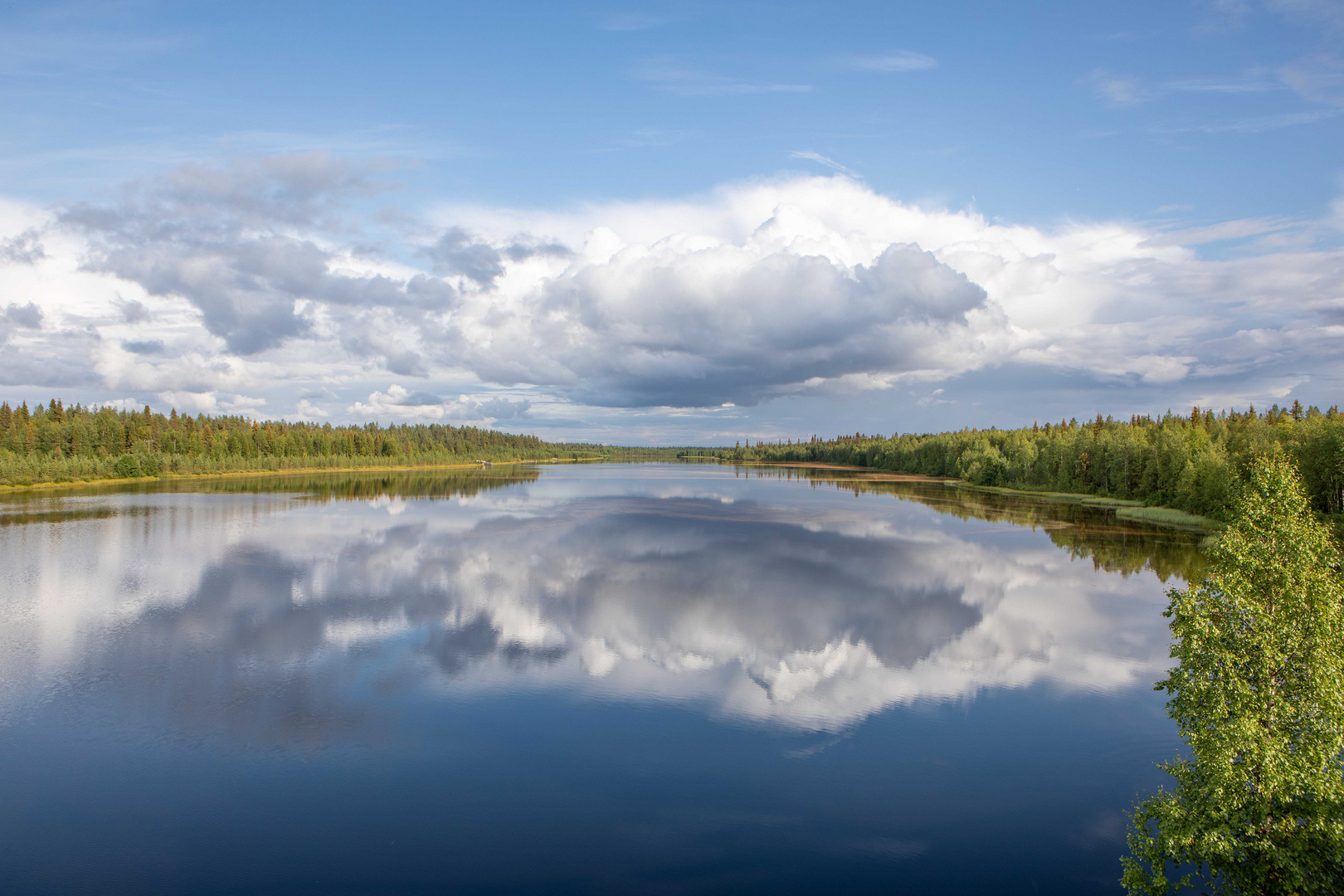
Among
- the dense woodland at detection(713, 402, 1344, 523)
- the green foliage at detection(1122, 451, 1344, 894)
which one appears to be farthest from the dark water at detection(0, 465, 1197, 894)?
the dense woodland at detection(713, 402, 1344, 523)

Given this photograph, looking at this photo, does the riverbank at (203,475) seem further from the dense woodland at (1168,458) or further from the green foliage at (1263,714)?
the dense woodland at (1168,458)

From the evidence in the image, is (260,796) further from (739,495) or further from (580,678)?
(739,495)

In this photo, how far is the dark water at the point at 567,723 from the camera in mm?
10508

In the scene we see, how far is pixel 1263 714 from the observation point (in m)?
8.74

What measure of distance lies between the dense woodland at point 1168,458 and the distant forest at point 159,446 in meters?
111

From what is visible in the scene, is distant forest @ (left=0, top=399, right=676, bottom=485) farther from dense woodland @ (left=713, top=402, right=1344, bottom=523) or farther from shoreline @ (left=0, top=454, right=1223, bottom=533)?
dense woodland @ (left=713, top=402, right=1344, bottom=523)

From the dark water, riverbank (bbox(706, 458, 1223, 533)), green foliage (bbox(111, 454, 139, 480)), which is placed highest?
green foliage (bbox(111, 454, 139, 480))

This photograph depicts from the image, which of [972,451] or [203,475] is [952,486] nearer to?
[972,451]

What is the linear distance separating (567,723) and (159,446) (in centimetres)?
12695

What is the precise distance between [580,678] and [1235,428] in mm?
80025

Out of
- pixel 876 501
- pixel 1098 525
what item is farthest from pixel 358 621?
pixel 876 501

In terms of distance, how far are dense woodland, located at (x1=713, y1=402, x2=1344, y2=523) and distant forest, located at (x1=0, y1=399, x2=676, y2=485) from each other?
11120 centimetres

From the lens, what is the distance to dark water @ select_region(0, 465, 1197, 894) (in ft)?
34.5

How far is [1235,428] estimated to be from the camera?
70125mm
